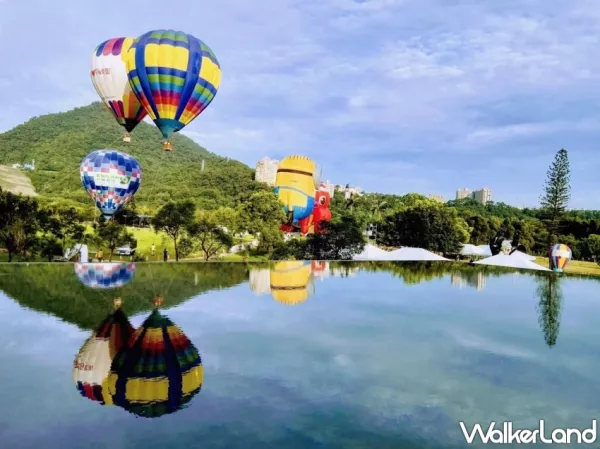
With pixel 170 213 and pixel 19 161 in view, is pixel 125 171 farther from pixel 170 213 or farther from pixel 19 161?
pixel 19 161

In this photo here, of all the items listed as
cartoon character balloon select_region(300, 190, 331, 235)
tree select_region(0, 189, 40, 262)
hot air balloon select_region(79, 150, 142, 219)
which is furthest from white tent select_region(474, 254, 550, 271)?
tree select_region(0, 189, 40, 262)

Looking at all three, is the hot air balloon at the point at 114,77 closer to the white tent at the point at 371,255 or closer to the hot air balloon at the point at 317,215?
the white tent at the point at 371,255

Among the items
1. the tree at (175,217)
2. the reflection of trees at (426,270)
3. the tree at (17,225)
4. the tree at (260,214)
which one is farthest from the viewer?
the tree at (260,214)

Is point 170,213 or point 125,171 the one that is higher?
point 125,171

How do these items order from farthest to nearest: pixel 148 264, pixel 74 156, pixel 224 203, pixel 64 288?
pixel 74 156 < pixel 224 203 < pixel 148 264 < pixel 64 288

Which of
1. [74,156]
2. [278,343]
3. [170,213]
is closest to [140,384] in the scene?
[278,343]

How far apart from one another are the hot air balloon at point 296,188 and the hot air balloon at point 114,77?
13.1m

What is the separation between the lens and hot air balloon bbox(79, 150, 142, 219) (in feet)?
70.6

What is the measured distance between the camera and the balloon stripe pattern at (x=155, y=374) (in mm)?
5391

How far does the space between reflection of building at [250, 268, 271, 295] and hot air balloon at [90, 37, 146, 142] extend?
8.49 metres

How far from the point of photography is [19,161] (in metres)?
74.4

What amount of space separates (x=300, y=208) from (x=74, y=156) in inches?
1812

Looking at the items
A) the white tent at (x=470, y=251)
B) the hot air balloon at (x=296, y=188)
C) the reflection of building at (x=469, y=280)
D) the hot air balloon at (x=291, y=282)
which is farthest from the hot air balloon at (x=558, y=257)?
the hot air balloon at (x=291, y=282)
